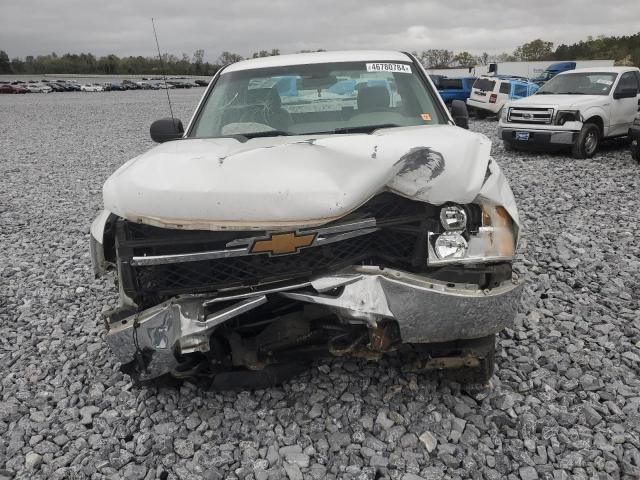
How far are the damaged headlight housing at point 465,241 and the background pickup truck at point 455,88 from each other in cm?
1857

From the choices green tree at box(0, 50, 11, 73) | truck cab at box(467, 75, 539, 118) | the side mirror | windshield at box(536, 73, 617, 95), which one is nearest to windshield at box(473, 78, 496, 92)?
truck cab at box(467, 75, 539, 118)

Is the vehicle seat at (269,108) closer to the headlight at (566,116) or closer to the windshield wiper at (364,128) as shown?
the windshield wiper at (364,128)

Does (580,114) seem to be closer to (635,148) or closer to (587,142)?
(587,142)

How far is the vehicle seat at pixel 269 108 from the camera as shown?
3.74 m

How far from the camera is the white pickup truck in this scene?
9.91 meters

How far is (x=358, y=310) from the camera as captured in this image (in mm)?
2322

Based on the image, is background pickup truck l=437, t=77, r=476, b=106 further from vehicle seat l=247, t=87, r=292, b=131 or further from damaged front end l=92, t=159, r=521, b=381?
damaged front end l=92, t=159, r=521, b=381

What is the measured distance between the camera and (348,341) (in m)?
2.67

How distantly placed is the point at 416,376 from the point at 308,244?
4.10ft

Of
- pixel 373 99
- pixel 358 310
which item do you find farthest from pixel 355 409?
pixel 373 99

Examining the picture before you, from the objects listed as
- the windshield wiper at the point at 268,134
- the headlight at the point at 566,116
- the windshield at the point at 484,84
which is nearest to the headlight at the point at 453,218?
the windshield wiper at the point at 268,134

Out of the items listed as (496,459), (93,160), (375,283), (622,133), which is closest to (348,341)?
(375,283)

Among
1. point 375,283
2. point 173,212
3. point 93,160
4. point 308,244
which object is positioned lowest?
point 93,160

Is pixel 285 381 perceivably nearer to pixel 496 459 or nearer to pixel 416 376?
pixel 416 376
